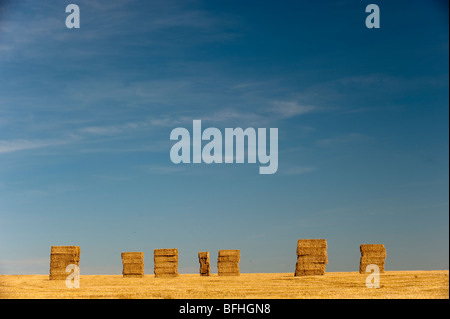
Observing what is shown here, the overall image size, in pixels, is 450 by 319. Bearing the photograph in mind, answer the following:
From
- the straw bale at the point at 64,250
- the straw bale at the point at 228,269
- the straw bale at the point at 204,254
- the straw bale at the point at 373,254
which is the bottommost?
the straw bale at the point at 228,269

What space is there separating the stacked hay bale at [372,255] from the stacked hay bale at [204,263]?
359 inches

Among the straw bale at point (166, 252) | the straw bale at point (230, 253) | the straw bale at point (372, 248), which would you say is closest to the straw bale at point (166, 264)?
the straw bale at point (166, 252)

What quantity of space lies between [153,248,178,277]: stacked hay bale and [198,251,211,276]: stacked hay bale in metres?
1.57

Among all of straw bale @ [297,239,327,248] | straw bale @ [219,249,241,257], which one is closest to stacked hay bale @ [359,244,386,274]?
straw bale @ [297,239,327,248]

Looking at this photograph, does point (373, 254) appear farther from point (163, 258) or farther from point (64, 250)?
point (64, 250)

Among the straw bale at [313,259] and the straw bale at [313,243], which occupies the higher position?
the straw bale at [313,243]

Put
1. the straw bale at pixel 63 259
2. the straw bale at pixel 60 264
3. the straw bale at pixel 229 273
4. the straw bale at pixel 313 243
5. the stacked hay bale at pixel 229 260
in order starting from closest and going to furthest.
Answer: the straw bale at pixel 313 243 → the straw bale at pixel 60 264 → the straw bale at pixel 63 259 → the straw bale at pixel 229 273 → the stacked hay bale at pixel 229 260

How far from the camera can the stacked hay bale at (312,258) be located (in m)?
28.8

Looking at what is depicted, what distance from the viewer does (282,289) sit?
20312mm

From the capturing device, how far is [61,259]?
106 ft

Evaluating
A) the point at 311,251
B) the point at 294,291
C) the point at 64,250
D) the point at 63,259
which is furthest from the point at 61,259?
the point at 294,291

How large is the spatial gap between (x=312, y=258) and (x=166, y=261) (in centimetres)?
914

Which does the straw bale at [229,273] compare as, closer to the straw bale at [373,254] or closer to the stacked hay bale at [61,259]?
the straw bale at [373,254]

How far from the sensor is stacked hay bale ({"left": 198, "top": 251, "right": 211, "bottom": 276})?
3481cm
